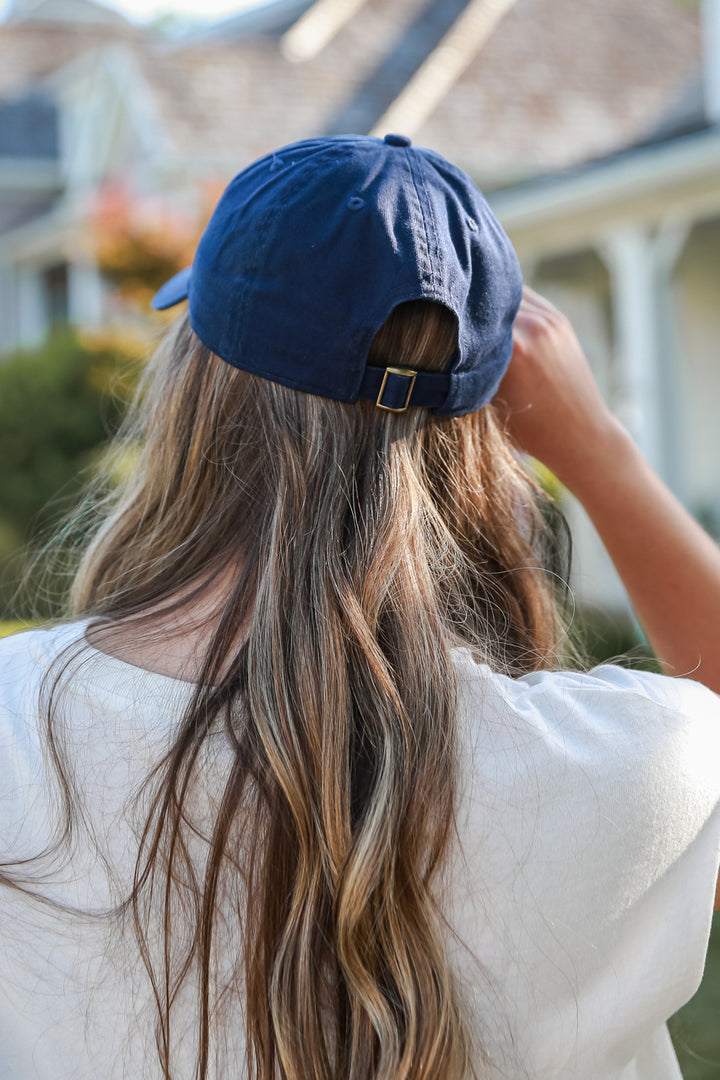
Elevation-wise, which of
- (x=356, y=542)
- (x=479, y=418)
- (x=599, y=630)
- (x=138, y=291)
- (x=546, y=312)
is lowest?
(x=599, y=630)

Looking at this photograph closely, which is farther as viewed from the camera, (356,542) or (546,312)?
(546,312)

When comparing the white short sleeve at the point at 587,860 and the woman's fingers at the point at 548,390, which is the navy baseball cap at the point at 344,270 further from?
the white short sleeve at the point at 587,860

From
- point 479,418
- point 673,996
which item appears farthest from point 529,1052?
point 479,418

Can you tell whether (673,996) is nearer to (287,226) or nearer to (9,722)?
(9,722)

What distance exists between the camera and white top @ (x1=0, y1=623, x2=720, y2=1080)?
2.90 feet

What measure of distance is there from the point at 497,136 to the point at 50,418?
21.5ft

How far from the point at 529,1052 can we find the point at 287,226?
75 centimetres

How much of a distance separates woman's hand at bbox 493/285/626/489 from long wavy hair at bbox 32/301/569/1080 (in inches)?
9.2

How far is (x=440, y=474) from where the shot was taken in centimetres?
111

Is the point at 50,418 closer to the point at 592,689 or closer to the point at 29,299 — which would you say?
the point at 592,689

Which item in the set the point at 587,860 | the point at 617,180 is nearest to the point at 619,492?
the point at 587,860

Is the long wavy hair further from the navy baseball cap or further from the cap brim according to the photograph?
the cap brim

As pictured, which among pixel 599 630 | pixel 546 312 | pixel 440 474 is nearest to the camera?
pixel 440 474

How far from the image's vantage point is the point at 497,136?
12.1m
